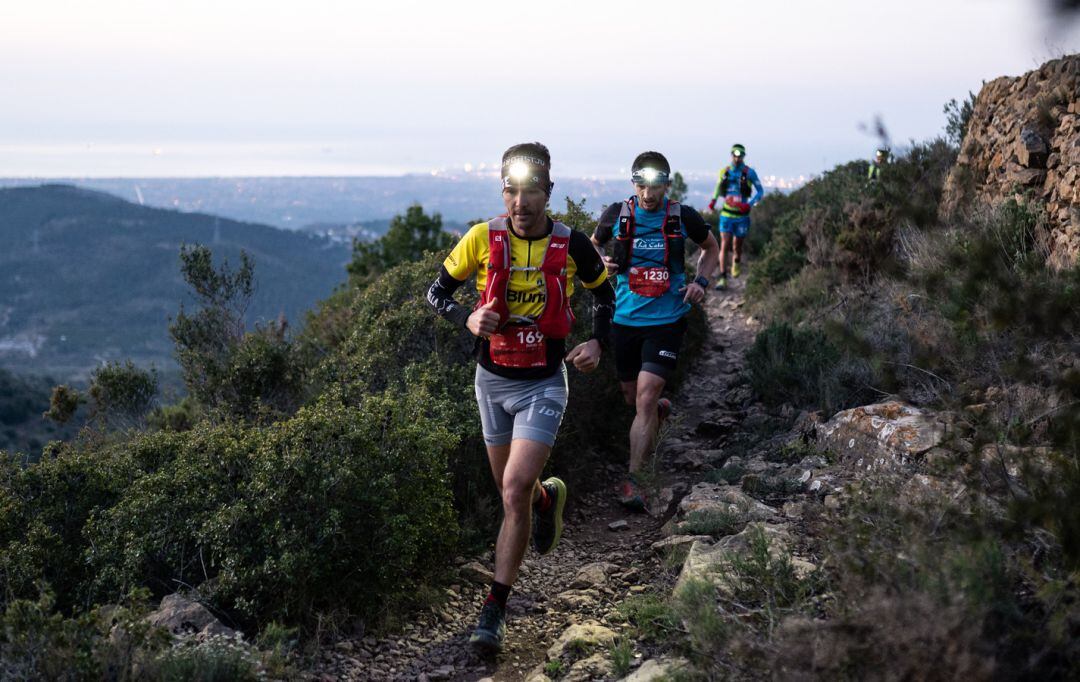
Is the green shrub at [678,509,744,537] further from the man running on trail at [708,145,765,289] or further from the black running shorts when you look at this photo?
the man running on trail at [708,145,765,289]

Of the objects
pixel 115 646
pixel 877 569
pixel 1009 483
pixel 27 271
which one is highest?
pixel 1009 483

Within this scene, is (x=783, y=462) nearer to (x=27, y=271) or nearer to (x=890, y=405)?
(x=890, y=405)

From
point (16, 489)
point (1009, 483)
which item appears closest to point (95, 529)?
point (16, 489)

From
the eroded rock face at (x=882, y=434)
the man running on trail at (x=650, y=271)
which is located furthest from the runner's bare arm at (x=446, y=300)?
the eroded rock face at (x=882, y=434)

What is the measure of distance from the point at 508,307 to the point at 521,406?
0.49m

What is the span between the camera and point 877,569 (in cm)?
278

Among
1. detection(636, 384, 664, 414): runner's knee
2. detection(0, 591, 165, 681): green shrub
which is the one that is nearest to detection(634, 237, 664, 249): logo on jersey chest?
detection(636, 384, 664, 414): runner's knee

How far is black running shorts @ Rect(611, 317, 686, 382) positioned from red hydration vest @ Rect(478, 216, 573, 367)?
1951 millimetres

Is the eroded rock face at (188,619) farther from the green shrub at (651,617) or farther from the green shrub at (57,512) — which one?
the green shrub at (651,617)

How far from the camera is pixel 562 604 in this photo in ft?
15.7

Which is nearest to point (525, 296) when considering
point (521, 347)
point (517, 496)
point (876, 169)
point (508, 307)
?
point (508, 307)

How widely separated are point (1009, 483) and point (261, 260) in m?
178

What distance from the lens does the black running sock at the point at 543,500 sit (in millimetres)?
4719

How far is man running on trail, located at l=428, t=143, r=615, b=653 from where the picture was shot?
4.13 meters
